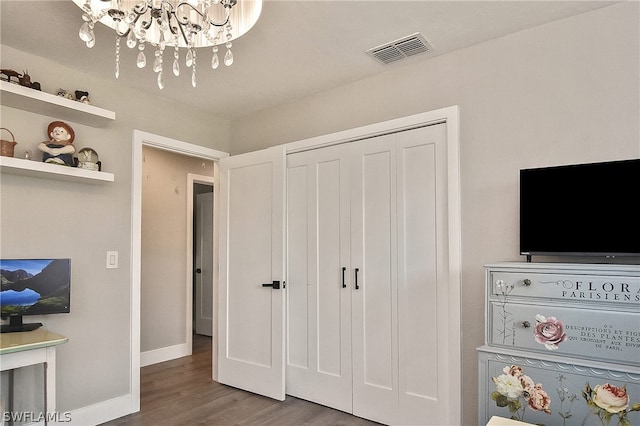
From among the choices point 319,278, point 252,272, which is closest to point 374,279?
point 319,278

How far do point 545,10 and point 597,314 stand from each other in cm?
164

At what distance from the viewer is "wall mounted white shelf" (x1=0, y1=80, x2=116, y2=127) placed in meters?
2.51

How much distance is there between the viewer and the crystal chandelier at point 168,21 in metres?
1.80

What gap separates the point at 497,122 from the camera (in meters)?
2.60

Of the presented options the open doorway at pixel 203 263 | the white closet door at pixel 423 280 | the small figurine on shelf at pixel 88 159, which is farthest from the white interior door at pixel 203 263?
the white closet door at pixel 423 280

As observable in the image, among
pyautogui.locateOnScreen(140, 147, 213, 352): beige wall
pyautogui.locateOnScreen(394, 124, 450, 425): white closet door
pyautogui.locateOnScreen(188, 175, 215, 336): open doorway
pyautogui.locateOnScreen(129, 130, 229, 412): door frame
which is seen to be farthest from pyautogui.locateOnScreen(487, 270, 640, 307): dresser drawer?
pyautogui.locateOnScreen(188, 175, 215, 336): open doorway

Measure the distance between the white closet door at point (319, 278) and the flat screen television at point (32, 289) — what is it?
1646 millimetres

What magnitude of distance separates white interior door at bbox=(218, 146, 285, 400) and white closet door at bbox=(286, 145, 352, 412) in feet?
0.38

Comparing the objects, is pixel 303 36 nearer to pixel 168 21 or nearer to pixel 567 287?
pixel 168 21

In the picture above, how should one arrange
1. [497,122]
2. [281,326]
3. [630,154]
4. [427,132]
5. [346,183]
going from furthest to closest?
1. [281,326]
2. [346,183]
3. [427,132]
4. [497,122]
5. [630,154]

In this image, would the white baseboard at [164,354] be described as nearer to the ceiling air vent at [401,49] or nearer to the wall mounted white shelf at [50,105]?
the wall mounted white shelf at [50,105]

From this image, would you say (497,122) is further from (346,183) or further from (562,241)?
(346,183)

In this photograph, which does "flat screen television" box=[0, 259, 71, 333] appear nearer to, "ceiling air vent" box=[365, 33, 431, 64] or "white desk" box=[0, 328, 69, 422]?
"white desk" box=[0, 328, 69, 422]

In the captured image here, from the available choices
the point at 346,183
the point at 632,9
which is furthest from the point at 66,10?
the point at 632,9
